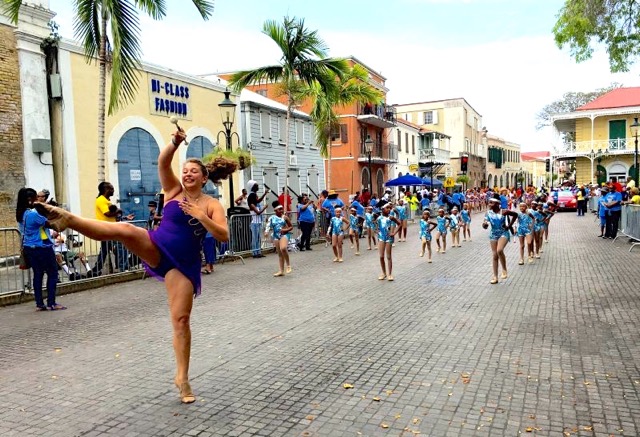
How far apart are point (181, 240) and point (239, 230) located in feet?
37.2

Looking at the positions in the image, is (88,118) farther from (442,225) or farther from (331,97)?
(442,225)

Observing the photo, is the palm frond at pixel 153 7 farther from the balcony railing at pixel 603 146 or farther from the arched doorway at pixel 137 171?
the balcony railing at pixel 603 146

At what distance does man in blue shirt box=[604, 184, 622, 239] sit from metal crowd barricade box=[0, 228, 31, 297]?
58.0 feet

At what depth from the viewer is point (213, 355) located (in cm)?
610

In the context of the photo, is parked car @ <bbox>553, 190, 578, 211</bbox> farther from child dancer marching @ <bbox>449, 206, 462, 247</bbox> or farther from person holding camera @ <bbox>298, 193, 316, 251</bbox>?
person holding camera @ <bbox>298, 193, 316, 251</bbox>

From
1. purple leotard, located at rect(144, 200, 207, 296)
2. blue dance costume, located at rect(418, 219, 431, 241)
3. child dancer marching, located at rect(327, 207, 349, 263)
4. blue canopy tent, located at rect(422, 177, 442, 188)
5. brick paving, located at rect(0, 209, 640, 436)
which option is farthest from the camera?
blue canopy tent, located at rect(422, 177, 442, 188)

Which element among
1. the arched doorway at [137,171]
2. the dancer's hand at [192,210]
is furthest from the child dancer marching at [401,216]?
the dancer's hand at [192,210]

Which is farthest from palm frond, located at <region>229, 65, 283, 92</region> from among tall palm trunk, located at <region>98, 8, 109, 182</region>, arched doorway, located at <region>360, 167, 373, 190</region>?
arched doorway, located at <region>360, 167, 373, 190</region>

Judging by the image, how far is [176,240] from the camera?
4688mm

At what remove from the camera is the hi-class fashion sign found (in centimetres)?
2012

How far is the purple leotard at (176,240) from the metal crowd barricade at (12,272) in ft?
20.9

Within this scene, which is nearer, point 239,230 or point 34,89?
point 34,89

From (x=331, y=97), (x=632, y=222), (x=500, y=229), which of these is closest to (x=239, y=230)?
(x=500, y=229)

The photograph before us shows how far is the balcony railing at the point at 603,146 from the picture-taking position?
147ft
